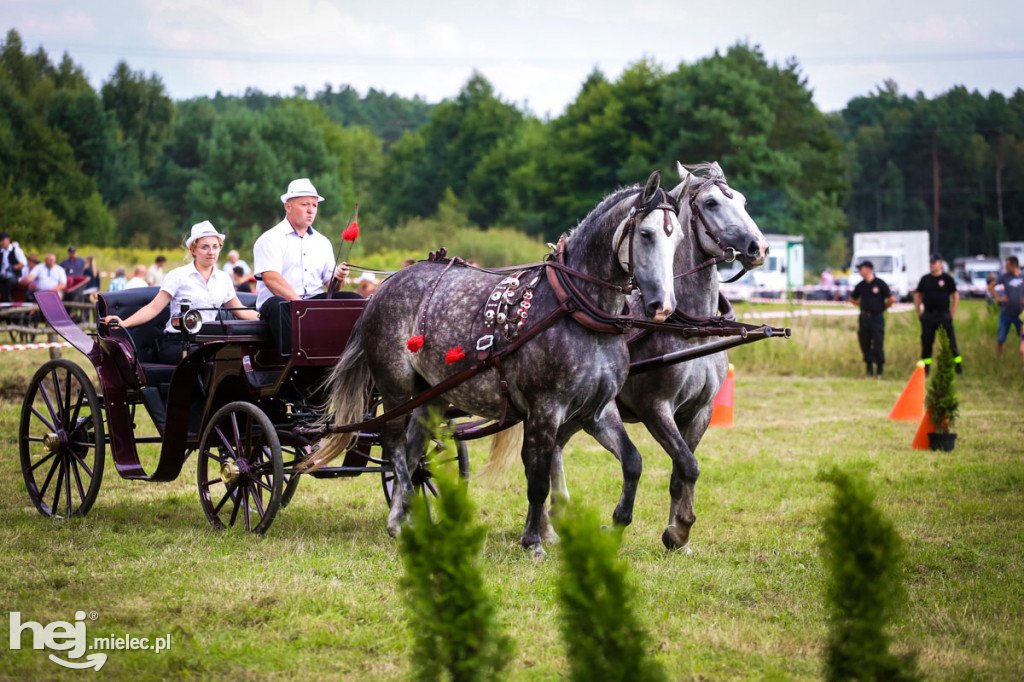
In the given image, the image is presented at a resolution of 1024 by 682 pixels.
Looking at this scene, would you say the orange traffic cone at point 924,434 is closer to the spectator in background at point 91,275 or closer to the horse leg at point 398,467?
the horse leg at point 398,467

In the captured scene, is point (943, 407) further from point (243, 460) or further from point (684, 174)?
point (243, 460)

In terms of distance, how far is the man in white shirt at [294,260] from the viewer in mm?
6633

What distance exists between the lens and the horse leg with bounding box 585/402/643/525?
5738 mm

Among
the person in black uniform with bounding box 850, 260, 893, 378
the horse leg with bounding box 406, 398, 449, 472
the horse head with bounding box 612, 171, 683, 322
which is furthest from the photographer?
the person in black uniform with bounding box 850, 260, 893, 378

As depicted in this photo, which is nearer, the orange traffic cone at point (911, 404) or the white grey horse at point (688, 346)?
the white grey horse at point (688, 346)

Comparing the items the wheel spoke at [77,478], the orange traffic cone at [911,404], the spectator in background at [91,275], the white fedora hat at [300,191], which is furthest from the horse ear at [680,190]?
the spectator in background at [91,275]

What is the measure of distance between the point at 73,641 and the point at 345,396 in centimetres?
260

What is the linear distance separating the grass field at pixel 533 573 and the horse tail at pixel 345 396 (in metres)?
0.54

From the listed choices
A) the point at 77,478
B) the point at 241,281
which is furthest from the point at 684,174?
the point at 241,281

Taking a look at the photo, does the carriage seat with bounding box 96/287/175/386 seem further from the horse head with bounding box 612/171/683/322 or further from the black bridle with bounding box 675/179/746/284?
the black bridle with bounding box 675/179/746/284

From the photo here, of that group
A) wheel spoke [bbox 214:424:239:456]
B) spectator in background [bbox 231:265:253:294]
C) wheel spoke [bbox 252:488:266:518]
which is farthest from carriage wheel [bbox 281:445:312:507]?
spectator in background [bbox 231:265:253:294]

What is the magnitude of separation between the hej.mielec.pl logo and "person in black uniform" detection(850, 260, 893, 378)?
13.8m

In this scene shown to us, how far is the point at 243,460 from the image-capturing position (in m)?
6.18

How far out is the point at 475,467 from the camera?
29.6 feet
